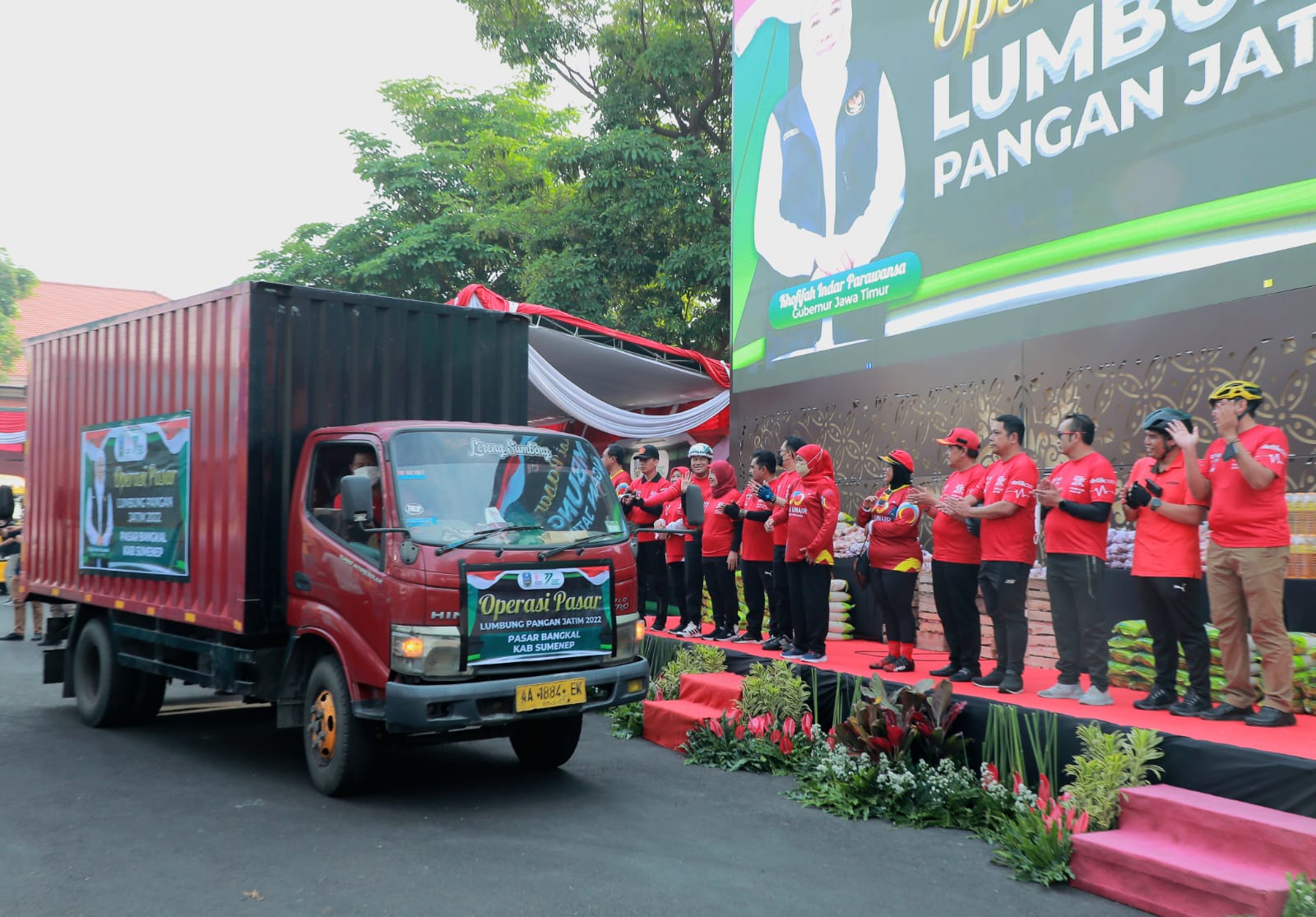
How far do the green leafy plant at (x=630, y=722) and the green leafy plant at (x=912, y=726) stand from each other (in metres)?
2.25

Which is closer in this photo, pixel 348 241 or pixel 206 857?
pixel 206 857

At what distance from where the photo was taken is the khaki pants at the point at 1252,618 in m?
5.59

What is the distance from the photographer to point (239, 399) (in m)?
6.43

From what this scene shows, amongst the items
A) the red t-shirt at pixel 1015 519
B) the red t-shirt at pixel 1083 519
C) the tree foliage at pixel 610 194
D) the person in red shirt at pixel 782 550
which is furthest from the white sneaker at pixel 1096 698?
the tree foliage at pixel 610 194

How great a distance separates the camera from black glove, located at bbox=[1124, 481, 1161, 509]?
6090 millimetres

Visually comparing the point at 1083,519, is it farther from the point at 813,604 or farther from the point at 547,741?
the point at 547,741

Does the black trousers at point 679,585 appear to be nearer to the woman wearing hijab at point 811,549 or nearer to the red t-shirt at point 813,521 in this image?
the woman wearing hijab at point 811,549

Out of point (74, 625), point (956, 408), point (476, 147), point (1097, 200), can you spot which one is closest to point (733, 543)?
point (956, 408)

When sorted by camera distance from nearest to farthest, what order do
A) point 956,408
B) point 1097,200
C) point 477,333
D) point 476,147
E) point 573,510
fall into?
1. point 573,510
2. point 477,333
3. point 1097,200
4. point 956,408
5. point 476,147

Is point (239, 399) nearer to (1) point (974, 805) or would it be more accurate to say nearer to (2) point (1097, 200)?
(1) point (974, 805)

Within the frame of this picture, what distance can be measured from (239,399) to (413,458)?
48.1 inches

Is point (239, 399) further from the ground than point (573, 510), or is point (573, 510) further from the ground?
point (239, 399)

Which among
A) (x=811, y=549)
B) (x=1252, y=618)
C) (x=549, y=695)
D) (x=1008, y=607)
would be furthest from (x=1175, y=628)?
(x=549, y=695)

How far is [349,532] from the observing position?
6004 millimetres
